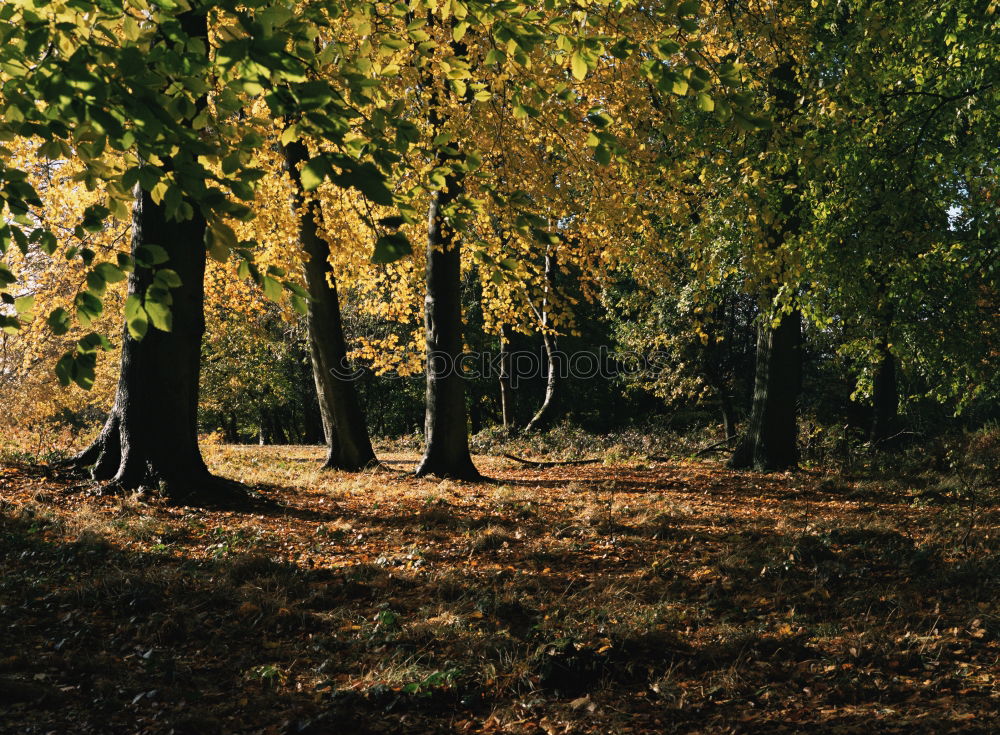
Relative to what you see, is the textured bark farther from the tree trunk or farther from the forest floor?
the tree trunk

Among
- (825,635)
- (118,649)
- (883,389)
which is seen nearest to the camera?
(118,649)

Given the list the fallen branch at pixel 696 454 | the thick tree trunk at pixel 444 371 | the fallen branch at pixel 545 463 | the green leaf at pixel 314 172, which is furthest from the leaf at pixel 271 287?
the fallen branch at pixel 696 454

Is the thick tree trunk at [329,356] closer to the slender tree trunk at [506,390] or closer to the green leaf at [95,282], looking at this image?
the slender tree trunk at [506,390]

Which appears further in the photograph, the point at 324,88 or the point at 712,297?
the point at 712,297

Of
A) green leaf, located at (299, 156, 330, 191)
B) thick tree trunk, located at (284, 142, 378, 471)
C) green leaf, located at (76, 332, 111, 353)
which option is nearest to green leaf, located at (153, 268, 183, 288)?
green leaf, located at (76, 332, 111, 353)

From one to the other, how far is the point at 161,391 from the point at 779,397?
956 centimetres

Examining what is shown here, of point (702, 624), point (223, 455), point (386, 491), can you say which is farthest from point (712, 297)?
point (223, 455)

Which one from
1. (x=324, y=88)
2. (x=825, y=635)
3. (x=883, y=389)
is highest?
(x=324, y=88)

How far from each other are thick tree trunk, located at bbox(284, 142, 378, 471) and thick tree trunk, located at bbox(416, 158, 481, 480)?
142cm

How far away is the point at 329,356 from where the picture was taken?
11922mm

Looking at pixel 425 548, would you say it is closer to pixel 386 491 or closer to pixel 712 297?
Answer: pixel 386 491

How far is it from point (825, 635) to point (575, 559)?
2355 mm

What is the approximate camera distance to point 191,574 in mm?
5766

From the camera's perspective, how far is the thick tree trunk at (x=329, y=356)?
11.8 metres
